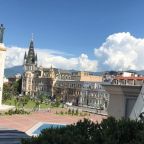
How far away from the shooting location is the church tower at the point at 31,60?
15200cm

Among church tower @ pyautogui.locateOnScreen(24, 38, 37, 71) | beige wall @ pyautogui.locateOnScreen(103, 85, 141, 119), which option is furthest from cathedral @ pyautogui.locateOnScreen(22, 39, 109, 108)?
beige wall @ pyautogui.locateOnScreen(103, 85, 141, 119)

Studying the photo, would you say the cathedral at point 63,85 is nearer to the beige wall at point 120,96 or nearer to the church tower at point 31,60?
the church tower at point 31,60

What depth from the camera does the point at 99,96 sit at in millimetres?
100500

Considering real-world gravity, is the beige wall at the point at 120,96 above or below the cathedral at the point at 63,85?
below

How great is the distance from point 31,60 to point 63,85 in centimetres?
4078

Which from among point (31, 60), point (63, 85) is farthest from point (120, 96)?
point (31, 60)

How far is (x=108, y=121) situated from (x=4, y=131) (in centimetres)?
2506

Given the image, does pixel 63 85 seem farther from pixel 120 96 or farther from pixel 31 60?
pixel 120 96

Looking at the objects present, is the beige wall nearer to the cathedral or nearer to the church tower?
the cathedral

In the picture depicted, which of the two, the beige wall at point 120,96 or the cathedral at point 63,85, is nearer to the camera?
the beige wall at point 120,96

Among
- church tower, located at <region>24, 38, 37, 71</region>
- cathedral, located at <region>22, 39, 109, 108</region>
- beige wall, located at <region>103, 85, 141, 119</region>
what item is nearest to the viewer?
beige wall, located at <region>103, 85, 141, 119</region>

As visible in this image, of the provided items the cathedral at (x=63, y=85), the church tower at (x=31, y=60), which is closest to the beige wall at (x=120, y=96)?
the cathedral at (x=63, y=85)

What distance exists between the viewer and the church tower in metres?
152

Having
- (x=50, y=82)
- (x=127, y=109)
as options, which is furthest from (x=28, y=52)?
(x=127, y=109)
